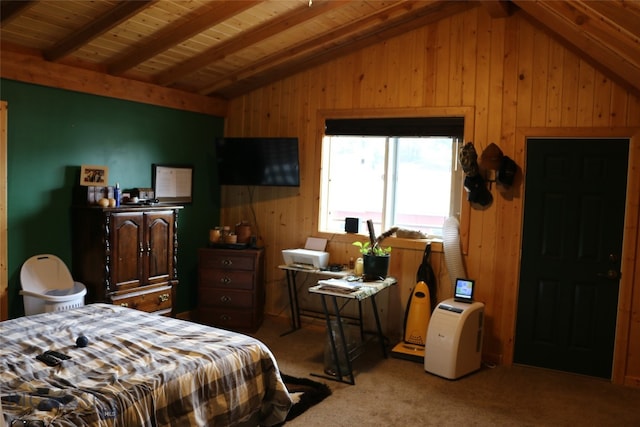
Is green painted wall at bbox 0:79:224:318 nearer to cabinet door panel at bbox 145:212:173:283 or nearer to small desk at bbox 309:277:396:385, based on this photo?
cabinet door panel at bbox 145:212:173:283

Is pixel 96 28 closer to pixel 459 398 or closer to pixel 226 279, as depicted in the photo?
pixel 226 279

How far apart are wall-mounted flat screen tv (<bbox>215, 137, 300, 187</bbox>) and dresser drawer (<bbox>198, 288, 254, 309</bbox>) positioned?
1.10 meters

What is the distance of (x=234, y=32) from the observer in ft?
14.5

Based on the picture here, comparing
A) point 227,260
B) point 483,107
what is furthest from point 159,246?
point 483,107

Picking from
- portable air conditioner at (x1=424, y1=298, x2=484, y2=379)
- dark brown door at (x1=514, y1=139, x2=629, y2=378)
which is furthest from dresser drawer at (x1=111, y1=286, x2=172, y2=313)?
dark brown door at (x1=514, y1=139, x2=629, y2=378)

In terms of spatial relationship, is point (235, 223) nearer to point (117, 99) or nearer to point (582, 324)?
point (117, 99)

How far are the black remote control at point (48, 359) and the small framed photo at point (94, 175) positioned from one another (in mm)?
2127

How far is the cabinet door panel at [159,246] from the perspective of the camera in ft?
15.3

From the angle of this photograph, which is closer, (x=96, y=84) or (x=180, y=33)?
(x=180, y=33)

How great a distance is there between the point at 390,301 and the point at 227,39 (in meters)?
2.78

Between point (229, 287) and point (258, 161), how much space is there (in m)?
1.27

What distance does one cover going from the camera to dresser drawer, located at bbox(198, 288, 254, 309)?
5258 mm

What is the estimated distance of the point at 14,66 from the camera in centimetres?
390

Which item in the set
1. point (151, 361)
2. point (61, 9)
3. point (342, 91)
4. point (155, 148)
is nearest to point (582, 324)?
point (342, 91)
